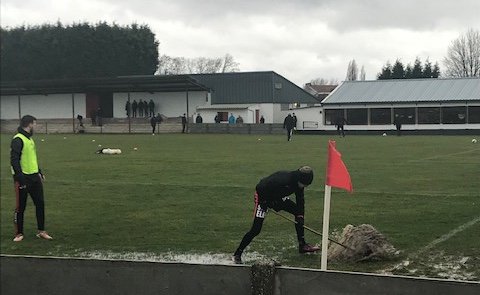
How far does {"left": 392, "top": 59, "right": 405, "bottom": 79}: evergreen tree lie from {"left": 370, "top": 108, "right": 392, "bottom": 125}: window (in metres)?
0.56

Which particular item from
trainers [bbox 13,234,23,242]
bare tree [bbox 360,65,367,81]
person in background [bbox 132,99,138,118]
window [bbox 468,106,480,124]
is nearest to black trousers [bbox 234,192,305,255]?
bare tree [bbox 360,65,367,81]

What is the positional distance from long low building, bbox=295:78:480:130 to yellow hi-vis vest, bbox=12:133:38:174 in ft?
14.4

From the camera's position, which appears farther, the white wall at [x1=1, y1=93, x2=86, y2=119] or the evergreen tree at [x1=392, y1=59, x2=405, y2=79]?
the white wall at [x1=1, y1=93, x2=86, y2=119]

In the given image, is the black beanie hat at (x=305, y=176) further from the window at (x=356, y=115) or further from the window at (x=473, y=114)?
the window at (x=473, y=114)

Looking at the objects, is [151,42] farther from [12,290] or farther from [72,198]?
[12,290]

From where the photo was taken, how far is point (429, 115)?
8.82 meters

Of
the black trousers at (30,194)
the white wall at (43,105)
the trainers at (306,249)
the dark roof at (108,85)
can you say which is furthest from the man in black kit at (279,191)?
the white wall at (43,105)

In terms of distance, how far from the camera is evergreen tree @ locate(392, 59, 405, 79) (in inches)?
328

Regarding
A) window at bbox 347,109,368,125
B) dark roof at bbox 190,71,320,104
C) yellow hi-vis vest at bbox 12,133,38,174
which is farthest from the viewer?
dark roof at bbox 190,71,320,104

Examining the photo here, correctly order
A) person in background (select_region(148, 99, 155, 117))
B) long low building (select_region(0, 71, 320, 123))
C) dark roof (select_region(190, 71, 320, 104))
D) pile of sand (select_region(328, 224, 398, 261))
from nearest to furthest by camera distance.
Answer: pile of sand (select_region(328, 224, 398, 261))
dark roof (select_region(190, 71, 320, 104))
long low building (select_region(0, 71, 320, 123))
person in background (select_region(148, 99, 155, 117))

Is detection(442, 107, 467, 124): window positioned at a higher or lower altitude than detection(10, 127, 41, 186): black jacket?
higher


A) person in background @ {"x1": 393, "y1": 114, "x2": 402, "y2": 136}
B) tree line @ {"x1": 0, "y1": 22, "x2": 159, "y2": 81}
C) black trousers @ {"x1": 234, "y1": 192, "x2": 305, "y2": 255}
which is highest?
tree line @ {"x1": 0, "y1": 22, "x2": 159, "y2": 81}

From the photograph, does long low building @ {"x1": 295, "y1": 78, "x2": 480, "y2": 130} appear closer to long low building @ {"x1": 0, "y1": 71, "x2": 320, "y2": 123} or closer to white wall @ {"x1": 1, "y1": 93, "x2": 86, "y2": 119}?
long low building @ {"x1": 0, "y1": 71, "x2": 320, "y2": 123}

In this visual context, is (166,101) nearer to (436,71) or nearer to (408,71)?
(408,71)
